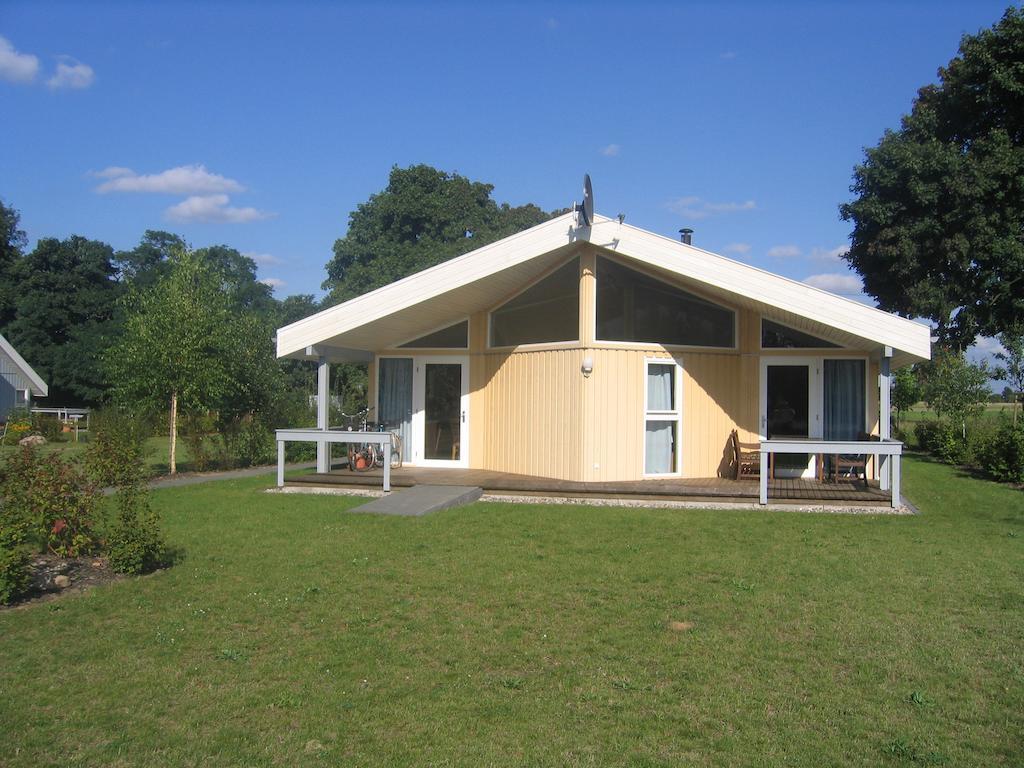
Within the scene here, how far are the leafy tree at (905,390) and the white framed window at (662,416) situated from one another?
1816 cm

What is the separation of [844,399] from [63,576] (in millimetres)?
11214

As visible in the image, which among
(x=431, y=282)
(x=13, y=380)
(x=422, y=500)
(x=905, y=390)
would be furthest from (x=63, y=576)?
(x=13, y=380)

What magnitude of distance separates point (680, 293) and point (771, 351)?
5.93 ft

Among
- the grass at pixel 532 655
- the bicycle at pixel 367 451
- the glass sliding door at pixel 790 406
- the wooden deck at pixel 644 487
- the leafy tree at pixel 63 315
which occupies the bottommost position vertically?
the grass at pixel 532 655

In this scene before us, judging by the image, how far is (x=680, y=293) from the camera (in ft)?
42.9

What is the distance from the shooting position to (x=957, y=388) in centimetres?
2259

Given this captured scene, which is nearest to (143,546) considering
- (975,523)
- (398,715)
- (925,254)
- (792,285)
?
(398,715)

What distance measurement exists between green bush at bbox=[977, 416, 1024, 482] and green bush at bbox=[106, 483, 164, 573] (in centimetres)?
1505

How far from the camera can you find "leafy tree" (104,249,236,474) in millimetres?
16375

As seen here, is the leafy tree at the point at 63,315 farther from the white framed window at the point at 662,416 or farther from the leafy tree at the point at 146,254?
the white framed window at the point at 662,416

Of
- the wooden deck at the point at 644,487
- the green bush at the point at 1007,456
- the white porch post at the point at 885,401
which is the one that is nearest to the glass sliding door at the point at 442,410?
the wooden deck at the point at 644,487

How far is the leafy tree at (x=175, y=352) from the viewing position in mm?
16375

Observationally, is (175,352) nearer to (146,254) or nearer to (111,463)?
(111,463)

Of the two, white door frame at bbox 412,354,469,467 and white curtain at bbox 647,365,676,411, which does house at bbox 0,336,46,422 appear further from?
white curtain at bbox 647,365,676,411
